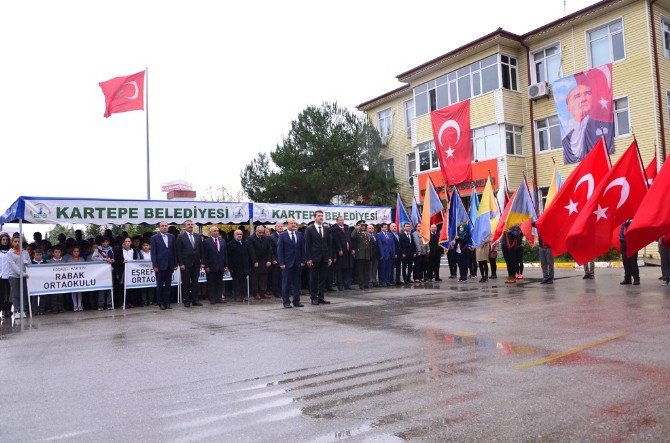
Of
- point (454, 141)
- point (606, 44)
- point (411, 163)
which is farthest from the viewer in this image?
point (411, 163)

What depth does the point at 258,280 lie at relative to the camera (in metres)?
15.9

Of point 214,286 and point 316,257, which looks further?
point 214,286

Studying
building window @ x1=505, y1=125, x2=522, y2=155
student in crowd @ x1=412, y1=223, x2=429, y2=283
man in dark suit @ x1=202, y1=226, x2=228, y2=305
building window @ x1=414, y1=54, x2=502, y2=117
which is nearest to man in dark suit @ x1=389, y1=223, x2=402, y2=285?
student in crowd @ x1=412, y1=223, x2=429, y2=283

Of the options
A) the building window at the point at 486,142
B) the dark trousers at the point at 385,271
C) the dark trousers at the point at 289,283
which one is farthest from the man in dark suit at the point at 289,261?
the building window at the point at 486,142

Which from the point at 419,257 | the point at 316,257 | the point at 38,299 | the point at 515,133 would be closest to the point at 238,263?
the point at 316,257

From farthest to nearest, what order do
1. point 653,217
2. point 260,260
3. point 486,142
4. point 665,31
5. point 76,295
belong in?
point 486,142 < point 665,31 < point 260,260 < point 76,295 < point 653,217

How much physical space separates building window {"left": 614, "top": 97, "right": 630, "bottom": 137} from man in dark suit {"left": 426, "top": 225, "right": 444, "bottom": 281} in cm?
1192

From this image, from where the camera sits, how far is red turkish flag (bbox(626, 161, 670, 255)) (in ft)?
26.3

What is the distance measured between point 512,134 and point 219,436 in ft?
90.1

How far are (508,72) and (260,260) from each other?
19.5 m

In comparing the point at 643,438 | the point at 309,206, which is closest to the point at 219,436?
the point at 643,438

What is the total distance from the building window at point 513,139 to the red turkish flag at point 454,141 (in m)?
2.09

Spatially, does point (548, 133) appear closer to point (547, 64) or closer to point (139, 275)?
point (547, 64)

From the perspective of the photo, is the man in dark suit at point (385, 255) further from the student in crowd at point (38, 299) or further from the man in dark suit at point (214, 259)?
the student in crowd at point (38, 299)
